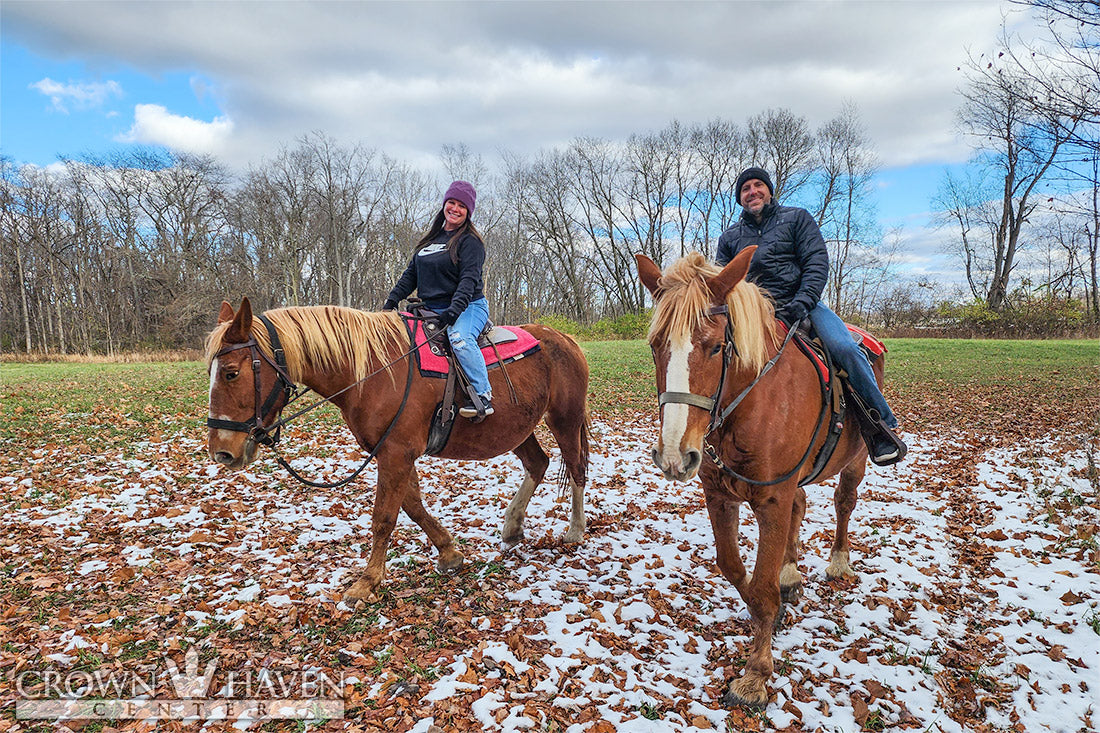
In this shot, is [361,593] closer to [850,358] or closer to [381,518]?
[381,518]

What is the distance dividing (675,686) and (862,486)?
5153mm

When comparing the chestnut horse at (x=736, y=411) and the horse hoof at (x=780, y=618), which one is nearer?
the chestnut horse at (x=736, y=411)

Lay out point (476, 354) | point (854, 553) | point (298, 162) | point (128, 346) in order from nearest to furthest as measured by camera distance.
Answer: point (476, 354)
point (854, 553)
point (128, 346)
point (298, 162)

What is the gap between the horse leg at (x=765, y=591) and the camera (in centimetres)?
287

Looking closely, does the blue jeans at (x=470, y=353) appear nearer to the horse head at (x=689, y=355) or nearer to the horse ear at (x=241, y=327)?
the horse ear at (x=241, y=327)

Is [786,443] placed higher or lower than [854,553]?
higher

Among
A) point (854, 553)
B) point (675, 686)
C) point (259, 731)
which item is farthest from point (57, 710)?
point (854, 553)

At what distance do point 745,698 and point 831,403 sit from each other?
182 centimetres

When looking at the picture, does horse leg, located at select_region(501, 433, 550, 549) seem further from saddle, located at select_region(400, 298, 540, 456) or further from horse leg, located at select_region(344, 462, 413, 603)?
horse leg, located at select_region(344, 462, 413, 603)

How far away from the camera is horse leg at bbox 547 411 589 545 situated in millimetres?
5023

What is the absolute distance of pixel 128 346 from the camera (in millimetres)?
35094

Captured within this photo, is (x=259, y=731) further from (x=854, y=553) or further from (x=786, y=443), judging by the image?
(x=854, y=553)

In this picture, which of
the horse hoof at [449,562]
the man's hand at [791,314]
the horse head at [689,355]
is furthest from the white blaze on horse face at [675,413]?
the horse hoof at [449,562]

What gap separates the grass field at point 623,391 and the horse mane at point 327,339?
676 centimetres
